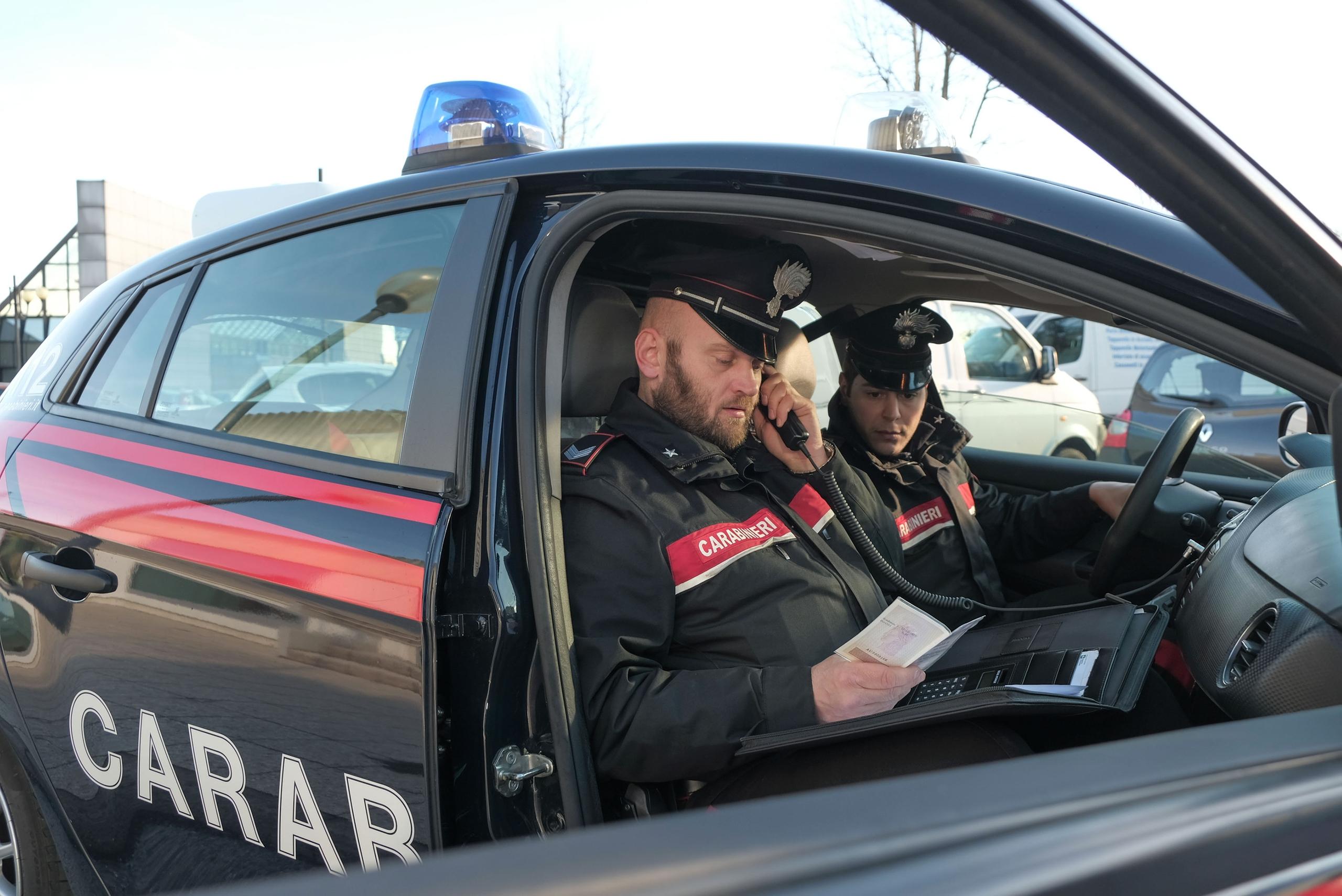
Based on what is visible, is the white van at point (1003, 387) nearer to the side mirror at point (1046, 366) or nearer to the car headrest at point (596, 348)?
the side mirror at point (1046, 366)

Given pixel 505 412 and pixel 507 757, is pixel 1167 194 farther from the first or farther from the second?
pixel 507 757

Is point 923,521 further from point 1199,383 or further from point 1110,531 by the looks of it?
point 1199,383

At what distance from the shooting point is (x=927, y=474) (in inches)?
107

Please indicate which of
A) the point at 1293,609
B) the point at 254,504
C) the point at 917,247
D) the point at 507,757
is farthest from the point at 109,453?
the point at 1293,609

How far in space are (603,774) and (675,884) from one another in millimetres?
924

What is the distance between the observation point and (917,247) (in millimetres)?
1255

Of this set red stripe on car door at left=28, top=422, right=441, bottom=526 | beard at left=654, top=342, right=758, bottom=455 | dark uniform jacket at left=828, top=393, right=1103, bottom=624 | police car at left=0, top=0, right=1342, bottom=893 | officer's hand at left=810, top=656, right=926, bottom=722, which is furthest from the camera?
dark uniform jacket at left=828, top=393, right=1103, bottom=624

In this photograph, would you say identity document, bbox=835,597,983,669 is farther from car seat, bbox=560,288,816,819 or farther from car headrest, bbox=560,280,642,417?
car headrest, bbox=560,280,642,417

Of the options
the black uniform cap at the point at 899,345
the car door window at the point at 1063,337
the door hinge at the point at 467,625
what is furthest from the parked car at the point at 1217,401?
the door hinge at the point at 467,625

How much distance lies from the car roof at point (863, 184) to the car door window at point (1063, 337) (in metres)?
6.97

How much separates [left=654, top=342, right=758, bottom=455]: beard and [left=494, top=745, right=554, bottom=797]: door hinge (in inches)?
32.7

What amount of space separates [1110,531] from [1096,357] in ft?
20.5

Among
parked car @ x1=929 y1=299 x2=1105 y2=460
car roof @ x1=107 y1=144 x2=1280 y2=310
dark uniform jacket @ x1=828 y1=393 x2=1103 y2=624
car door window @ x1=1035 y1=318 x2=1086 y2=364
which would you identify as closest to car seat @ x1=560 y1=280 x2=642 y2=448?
car roof @ x1=107 y1=144 x2=1280 y2=310

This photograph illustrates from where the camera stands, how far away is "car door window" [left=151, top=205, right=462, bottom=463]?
4.98 ft
